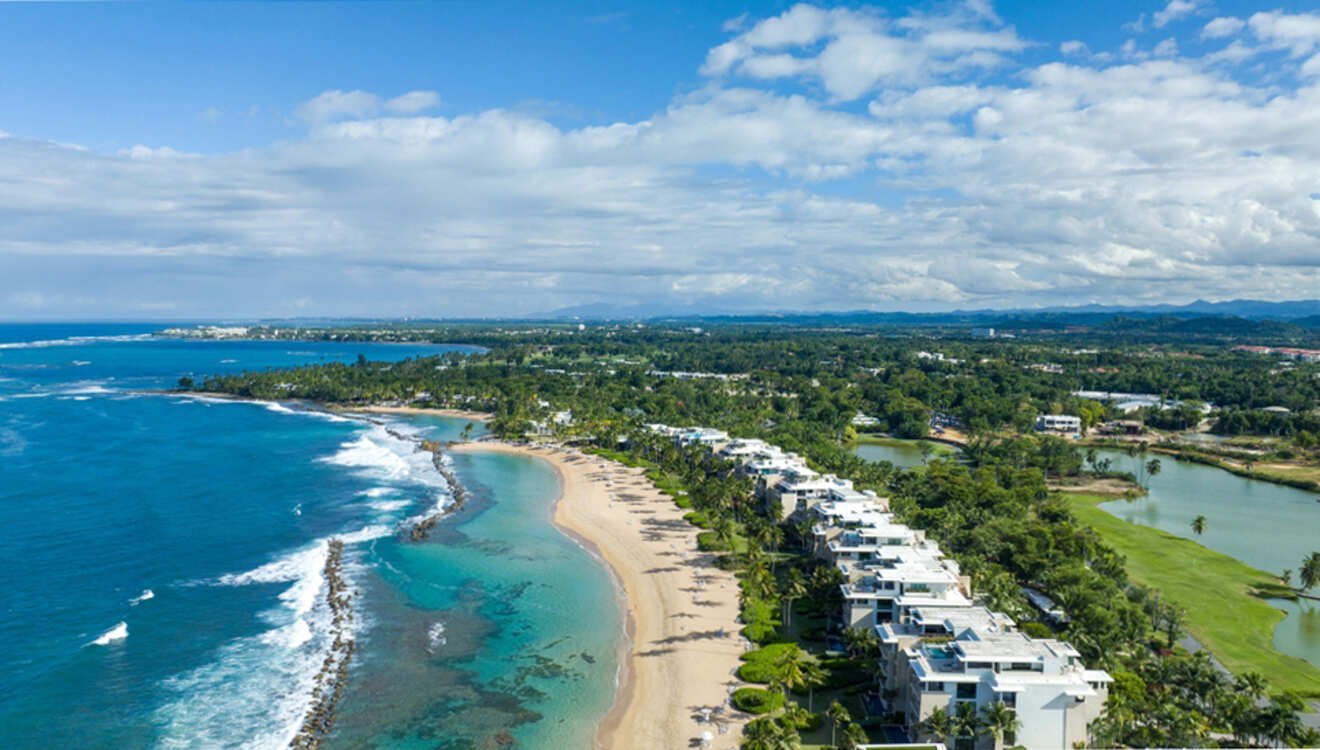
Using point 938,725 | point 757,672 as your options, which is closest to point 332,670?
point 757,672

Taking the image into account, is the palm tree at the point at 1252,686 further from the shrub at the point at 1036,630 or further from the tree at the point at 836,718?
the tree at the point at 836,718

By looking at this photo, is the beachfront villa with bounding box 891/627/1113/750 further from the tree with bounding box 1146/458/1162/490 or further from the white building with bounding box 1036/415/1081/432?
the white building with bounding box 1036/415/1081/432

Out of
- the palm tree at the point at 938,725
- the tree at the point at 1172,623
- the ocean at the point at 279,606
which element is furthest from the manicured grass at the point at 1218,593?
the ocean at the point at 279,606

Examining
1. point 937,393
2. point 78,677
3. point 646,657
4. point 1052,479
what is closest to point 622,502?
point 646,657

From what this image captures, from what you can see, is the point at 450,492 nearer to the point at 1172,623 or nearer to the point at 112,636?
the point at 112,636

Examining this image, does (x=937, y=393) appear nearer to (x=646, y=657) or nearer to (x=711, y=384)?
(x=711, y=384)

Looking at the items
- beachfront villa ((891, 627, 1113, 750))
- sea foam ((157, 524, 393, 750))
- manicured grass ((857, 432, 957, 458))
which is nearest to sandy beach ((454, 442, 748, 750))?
beachfront villa ((891, 627, 1113, 750))
